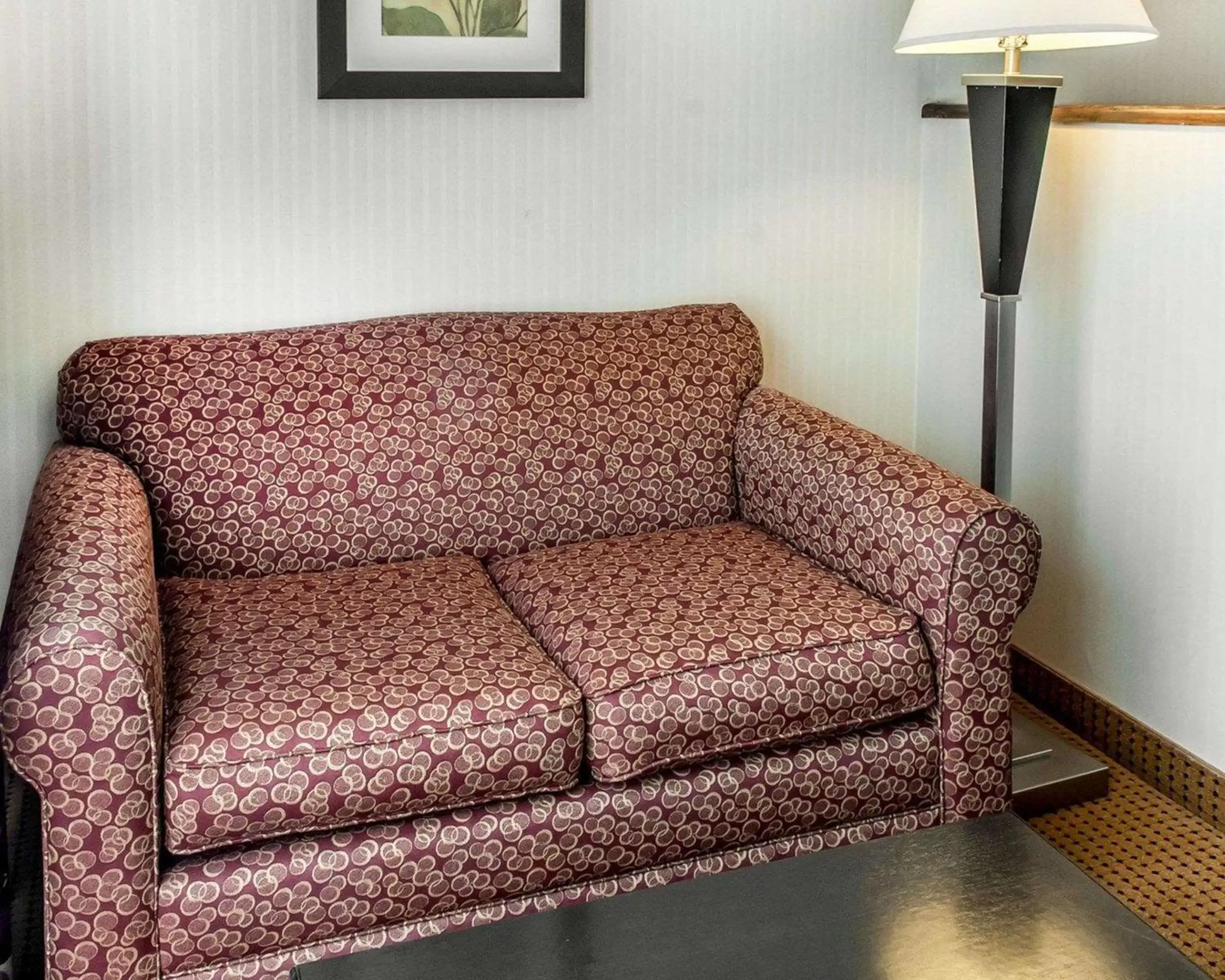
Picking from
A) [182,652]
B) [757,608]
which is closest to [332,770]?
[182,652]

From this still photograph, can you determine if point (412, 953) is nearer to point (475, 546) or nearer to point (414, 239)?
point (475, 546)

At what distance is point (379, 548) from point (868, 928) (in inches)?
51.4

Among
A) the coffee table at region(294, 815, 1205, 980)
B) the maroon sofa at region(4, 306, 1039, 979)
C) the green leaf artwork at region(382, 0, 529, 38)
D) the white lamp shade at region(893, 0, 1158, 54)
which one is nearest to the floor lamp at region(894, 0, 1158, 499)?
the white lamp shade at region(893, 0, 1158, 54)

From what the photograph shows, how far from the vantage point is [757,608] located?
2232 mm

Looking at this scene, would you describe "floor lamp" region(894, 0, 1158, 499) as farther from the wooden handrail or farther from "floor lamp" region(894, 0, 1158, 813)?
the wooden handrail

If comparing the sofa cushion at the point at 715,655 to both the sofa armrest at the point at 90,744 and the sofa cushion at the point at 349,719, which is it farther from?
the sofa armrest at the point at 90,744

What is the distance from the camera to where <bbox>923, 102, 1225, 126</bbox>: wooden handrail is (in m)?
2.32

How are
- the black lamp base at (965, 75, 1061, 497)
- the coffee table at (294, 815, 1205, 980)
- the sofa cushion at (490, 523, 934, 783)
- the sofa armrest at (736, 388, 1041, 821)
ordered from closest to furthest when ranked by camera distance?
the coffee table at (294, 815, 1205, 980)
the sofa cushion at (490, 523, 934, 783)
the sofa armrest at (736, 388, 1041, 821)
the black lamp base at (965, 75, 1061, 497)

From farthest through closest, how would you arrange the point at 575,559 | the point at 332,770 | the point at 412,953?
the point at 575,559 < the point at 332,770 < the point at 412,953

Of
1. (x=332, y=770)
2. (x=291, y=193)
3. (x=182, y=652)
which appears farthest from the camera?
(x=291, y=193)

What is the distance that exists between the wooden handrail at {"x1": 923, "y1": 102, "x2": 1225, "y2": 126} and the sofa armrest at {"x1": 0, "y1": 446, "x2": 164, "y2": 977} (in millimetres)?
1697

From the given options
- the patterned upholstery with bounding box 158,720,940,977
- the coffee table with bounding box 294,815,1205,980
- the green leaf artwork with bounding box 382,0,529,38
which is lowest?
the patterned upholstery with bounding box 158,720,940,977

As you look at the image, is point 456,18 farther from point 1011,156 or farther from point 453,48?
point 1011,156

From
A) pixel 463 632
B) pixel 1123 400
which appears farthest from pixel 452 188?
pixel 1123 400
